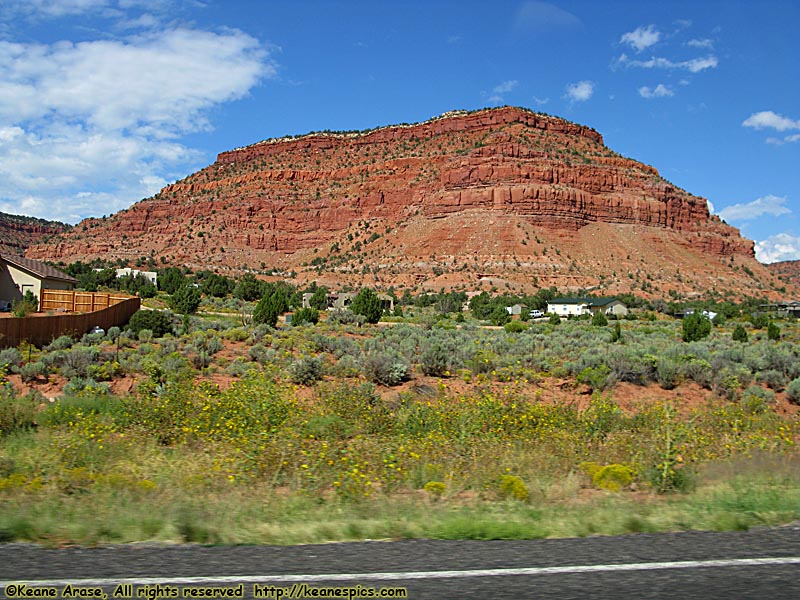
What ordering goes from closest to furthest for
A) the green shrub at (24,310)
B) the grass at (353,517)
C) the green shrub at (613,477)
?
the grass at (353,517) < the green shrub at (613,477) < the green shrub at (24,310)

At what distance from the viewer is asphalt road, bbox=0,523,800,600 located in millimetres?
4215

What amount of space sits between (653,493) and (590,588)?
3570 mm

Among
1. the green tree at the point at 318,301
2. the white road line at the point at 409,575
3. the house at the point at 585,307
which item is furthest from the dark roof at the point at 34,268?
the house at the point at 585,307

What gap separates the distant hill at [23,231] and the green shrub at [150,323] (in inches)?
4575

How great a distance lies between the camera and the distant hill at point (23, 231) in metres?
134

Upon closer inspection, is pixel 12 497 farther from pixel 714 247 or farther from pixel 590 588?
pixel 714 247

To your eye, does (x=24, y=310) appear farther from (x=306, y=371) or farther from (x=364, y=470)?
(x=364, y=470)

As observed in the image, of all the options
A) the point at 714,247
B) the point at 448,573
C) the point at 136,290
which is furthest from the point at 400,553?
Answer: the point at 714,247

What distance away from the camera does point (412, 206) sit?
11162cm

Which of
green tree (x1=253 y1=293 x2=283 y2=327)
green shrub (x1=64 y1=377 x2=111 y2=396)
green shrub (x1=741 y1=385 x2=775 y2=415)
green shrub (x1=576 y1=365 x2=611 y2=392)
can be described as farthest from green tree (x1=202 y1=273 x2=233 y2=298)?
green shrub (x1=741 y1=385 x2=775 y2=415)

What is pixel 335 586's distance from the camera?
14.0ft

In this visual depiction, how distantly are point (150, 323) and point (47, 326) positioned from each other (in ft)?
20.1

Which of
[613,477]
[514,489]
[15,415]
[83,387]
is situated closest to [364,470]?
[514,489]

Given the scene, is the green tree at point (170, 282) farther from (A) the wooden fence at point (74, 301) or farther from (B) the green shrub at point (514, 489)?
(B) the green shrub at point (514, 489)
